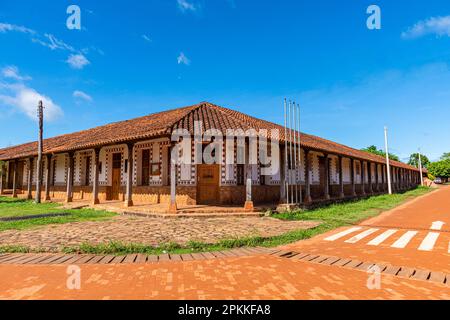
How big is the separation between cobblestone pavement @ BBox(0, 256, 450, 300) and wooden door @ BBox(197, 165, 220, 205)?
8.41m

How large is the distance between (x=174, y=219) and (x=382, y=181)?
3066cm

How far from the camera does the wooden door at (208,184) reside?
43.3 feet

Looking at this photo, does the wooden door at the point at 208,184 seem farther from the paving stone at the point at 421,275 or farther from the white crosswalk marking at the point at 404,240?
the paving stone at the point at 421,275

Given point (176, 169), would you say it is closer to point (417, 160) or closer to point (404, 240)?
point (404, 240)

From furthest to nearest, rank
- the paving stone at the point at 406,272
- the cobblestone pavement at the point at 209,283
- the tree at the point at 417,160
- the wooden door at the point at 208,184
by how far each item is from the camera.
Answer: the tree at the point at 417,160 → the wooden door at the point at 208,184 → the paving stone at the point at 406,272 → the cobblestone pavement at the point at 209,283

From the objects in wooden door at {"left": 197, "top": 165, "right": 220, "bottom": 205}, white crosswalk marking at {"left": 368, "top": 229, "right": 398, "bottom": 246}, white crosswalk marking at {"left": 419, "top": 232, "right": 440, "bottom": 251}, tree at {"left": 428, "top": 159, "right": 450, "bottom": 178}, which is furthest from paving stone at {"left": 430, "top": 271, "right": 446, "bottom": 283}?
tree at {"left": 428, "top": 159, "right": 450, "bottom": 178}

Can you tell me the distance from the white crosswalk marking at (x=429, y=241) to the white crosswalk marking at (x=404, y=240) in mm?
313

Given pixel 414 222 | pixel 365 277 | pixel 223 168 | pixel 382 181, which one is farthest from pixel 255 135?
pixel 382 181

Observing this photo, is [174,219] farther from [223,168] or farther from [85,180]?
[85,180]

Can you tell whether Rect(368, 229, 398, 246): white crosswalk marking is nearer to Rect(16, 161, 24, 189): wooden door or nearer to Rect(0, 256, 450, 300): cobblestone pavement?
Rect(0, 256, 450, 300): cobblestone pavement

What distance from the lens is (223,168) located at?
13.4 m

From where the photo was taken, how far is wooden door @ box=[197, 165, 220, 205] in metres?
13.2

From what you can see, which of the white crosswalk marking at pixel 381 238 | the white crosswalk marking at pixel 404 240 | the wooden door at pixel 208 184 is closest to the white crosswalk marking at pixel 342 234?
the white crosswalk marking at pixel 381 238
